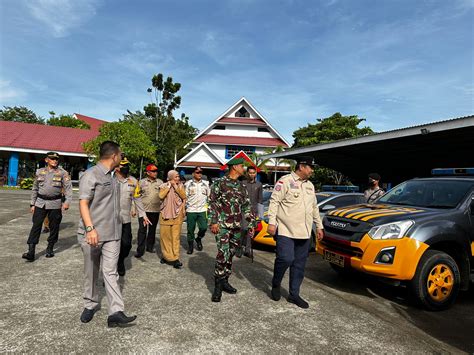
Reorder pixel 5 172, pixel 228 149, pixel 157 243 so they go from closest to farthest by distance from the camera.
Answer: pixel 157 243, pixel 5 172, pixel 228 149

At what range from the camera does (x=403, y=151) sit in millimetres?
14008

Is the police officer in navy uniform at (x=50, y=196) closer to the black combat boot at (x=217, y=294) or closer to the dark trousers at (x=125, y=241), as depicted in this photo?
the dark trousers at (x=125, y=241)

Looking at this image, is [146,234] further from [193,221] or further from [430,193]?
[430,193]

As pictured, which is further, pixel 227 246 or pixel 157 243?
pixel 157 243

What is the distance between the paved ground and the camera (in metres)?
2.97

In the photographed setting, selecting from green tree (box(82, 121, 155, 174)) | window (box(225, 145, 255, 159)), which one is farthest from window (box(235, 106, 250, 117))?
green tree (box(82, 121, 155, 174))

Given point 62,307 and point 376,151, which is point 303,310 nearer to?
point 62,307

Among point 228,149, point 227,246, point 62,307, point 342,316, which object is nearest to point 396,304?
point 342,316

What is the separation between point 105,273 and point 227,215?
164 centimetres

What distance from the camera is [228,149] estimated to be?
103 ft

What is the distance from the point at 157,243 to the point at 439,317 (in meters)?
5.71

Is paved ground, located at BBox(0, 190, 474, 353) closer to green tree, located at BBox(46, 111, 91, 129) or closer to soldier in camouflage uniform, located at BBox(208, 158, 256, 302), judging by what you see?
soldier in camouflage uniform, located at BBox(208, 158, 256, 302)

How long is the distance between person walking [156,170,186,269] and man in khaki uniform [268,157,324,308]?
2072mm

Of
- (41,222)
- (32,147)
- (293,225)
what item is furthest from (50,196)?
(32,147)
